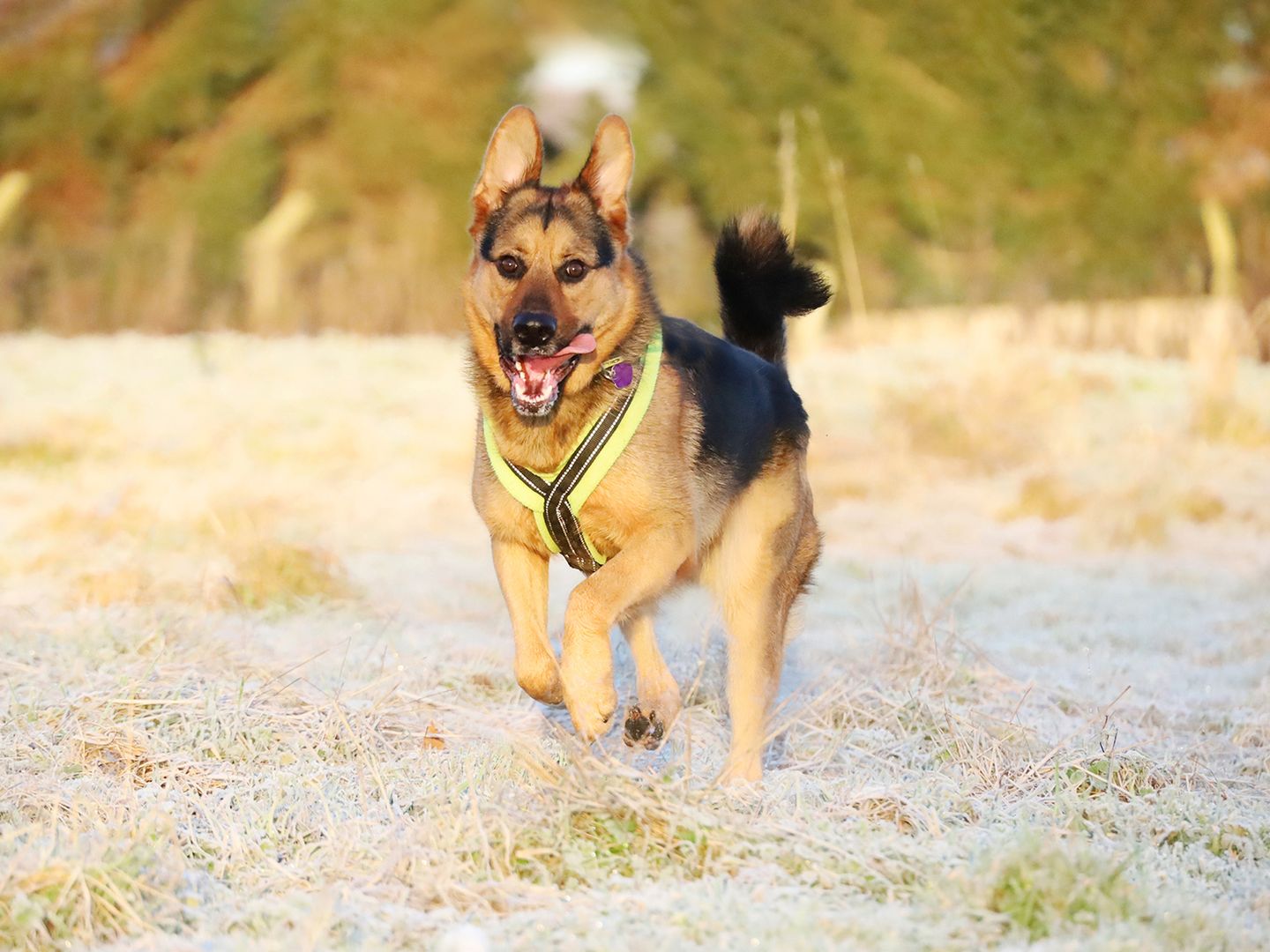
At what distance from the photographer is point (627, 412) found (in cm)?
371

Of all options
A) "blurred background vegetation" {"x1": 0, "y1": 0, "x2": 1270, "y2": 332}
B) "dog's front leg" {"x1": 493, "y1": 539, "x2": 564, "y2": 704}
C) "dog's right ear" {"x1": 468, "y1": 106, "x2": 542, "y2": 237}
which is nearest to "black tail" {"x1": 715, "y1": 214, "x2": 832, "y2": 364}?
"dog's right ear" {"x1": 468, "y1": 106, "x2": 542, "y2": 237}

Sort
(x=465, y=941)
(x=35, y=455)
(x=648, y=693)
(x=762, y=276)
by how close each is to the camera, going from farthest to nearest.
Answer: (x=35, y=455) → (x=762, y=276) → (x=648, y=693) → (x=465, y=941)

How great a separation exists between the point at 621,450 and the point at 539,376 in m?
0.29

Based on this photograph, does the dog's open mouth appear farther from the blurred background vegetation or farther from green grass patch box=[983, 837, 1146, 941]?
the blurred background vegetation

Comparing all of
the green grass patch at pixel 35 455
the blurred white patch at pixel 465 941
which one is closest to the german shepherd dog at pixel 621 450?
the blurred white patch at pixel 465 941

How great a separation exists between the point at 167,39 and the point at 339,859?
19083 mm

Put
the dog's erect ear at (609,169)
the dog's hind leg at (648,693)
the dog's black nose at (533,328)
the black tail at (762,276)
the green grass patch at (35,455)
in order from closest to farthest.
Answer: the dog's black nose at (533,328) < the dog's hind leg at (648,693) < the dog's erect ear at (609,169) < the black tail at (762,276) < the green grass patch at (35,455)

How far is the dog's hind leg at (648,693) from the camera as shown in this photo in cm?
365

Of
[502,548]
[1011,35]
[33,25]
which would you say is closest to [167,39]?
[33,25]

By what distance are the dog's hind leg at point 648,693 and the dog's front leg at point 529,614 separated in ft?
0.72

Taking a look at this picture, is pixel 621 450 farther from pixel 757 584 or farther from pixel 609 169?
pixel 609 169

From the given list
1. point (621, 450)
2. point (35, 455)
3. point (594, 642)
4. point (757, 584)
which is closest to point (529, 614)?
point (594, 642)

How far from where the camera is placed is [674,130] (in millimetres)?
19922

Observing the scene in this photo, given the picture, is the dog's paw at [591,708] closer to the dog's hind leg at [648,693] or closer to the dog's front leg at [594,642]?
the dog's front leg at [594,642]
